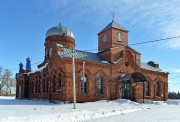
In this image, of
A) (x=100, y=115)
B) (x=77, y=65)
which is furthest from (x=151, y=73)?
(x=100, y=115)

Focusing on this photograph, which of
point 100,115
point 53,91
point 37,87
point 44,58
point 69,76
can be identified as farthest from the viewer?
point 44,58

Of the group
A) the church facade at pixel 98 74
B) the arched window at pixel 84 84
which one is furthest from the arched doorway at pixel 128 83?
the arched window at pixel 84 84

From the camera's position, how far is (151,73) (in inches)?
1283

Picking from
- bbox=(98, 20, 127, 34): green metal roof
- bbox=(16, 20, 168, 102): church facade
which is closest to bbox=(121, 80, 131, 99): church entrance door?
bbox=(16, 20, 168, 102): church facade

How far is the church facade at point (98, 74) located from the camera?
83.1 feet

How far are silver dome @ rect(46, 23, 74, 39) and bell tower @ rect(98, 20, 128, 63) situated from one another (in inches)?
183

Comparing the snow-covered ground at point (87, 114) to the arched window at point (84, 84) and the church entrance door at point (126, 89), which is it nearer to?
the arched window at point (84, 84)

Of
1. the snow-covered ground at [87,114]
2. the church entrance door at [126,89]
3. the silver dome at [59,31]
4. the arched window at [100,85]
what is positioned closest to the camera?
the snow-covered ground at [87,114]

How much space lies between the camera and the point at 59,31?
3353cm

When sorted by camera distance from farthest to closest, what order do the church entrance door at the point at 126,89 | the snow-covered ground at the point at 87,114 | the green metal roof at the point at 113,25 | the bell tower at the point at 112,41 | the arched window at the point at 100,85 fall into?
the green metal roof at the point at 113,25 → the bell tower at the point at 112,41 → the church entrance door at the point at 126,89 → the arched window at the point at 100,85 → the snow-covered ground at the point at 87,114

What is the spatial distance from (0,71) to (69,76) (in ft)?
151

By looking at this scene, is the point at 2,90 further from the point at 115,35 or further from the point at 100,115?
the point at 100,115

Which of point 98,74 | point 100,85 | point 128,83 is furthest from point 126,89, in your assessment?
point 98,74

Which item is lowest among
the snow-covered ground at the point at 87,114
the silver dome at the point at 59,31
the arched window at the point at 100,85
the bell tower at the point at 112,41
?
the snow-covered ground at the point at 87,114
